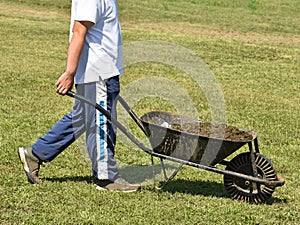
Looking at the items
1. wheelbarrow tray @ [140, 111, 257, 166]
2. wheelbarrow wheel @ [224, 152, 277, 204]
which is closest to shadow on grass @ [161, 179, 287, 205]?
wheelbarrow wheel @ [224, 152, 277, 204]

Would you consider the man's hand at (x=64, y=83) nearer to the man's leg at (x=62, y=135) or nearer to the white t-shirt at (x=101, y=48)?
the white t-shirt at (x=101, y=48)

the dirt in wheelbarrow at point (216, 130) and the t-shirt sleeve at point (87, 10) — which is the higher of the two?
the t-shirt sleeve at point (87, 10)

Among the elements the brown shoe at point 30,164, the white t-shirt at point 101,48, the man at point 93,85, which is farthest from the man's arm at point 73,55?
the brown shoe at point 30,164

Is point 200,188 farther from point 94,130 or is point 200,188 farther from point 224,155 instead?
point 94,130

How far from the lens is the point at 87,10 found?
5.55 meters

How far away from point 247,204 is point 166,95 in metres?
5.29

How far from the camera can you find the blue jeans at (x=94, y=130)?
5.83m

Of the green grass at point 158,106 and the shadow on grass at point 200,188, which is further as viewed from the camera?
the shadow on grass at point 200,188

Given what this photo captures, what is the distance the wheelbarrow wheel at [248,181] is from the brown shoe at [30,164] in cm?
157

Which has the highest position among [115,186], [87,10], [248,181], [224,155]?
[87,10]

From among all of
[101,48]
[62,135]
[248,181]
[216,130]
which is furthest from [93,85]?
[248,181]

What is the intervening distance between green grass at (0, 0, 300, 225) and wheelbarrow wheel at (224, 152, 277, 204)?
10 cm

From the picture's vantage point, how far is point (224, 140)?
5438 millimetres

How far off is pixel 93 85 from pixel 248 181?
144cm
